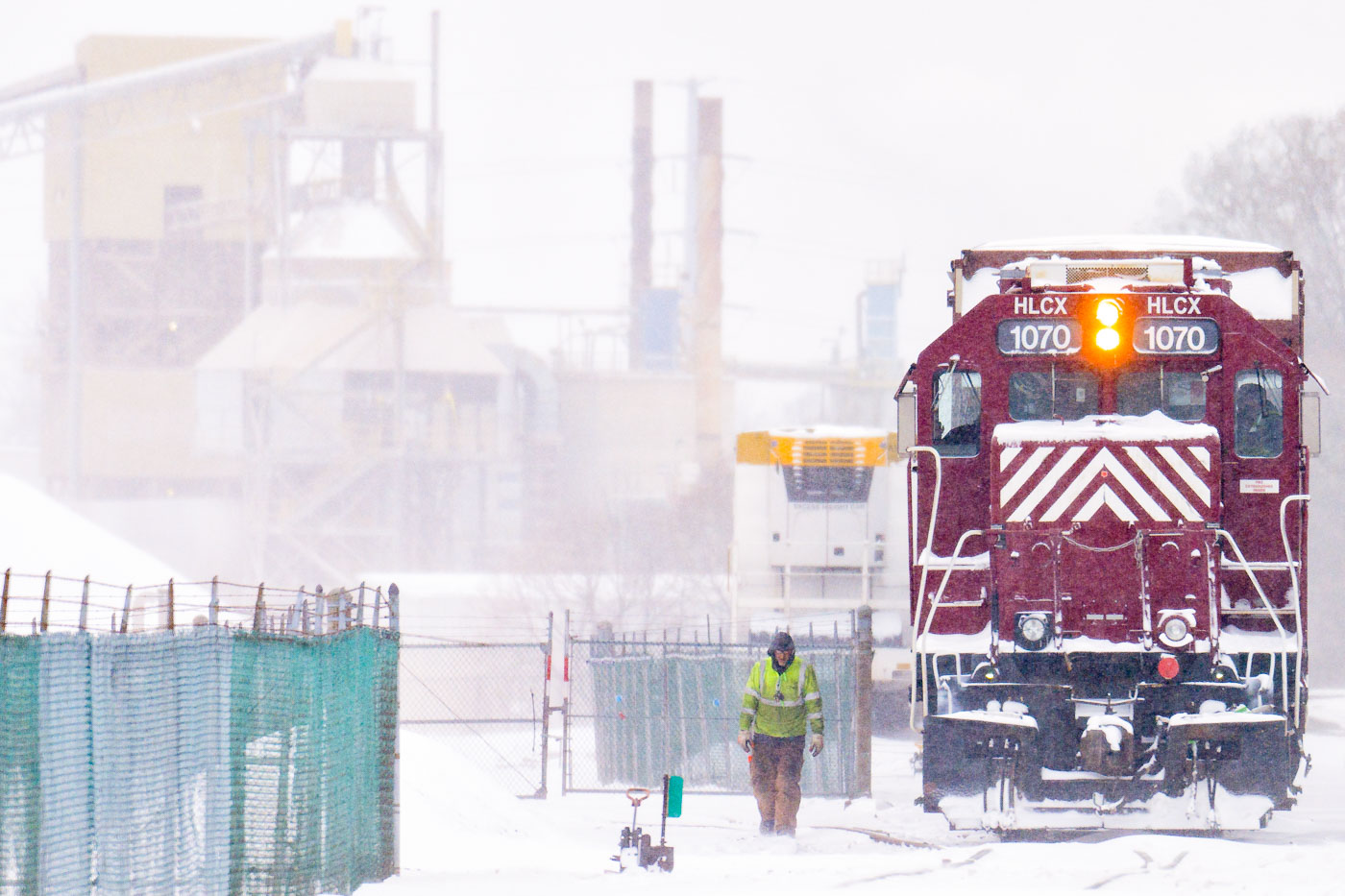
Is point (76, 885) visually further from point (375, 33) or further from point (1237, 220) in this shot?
point (375, 33)

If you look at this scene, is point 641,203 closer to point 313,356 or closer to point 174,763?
point 313,356

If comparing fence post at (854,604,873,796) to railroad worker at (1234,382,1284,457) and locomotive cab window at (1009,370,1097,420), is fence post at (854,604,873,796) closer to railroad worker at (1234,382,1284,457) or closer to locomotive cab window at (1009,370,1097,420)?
locomotive cab window at (1009,370,1097,420)

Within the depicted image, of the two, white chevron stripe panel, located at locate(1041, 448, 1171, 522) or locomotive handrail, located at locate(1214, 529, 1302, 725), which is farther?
white chevron stripe panel, located at locate(1041, 448, 1171, 522)

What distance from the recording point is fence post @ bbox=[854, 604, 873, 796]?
1930 centimetres

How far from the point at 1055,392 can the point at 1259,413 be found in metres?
1.43

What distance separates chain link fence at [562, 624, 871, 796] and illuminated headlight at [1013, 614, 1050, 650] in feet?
20.0

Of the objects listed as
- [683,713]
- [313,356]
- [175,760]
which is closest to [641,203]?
[313,356]

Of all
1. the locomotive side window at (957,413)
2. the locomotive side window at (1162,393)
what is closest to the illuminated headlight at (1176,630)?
the locomotive side window at (1162,393)

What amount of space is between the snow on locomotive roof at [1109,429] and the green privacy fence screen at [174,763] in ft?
17.2

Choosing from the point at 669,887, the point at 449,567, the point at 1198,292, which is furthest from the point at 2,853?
the point at 449,567

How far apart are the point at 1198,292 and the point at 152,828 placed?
26.9 ft

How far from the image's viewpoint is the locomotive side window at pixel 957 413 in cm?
1434

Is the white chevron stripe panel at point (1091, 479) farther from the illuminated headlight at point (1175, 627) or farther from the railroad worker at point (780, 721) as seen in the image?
the railroad worker at point (780, 721)

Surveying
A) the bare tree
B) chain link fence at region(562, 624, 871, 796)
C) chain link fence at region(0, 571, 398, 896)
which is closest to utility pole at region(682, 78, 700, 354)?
the bare tree
